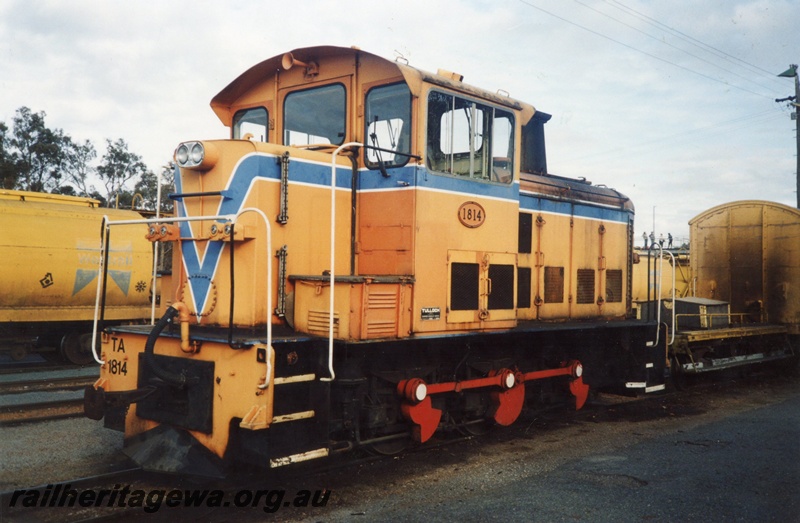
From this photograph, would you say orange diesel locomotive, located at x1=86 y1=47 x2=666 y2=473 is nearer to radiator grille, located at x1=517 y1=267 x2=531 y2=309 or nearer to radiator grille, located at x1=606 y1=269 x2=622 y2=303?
radiator grille, located at x1=517 y1=267 x2=531 y2=309

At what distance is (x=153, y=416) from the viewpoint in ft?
17.1

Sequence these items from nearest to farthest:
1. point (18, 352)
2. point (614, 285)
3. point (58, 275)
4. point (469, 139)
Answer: point (469, 139) < point (614, 285) < point (58, 275) < point (18, 352)

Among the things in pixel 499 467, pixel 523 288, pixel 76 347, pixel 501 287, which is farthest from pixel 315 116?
pixel 76 347

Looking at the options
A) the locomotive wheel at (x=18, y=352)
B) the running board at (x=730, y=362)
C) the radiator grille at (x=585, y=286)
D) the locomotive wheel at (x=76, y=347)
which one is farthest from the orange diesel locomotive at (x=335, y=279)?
the locomotive wheel at (x=18, y=352)

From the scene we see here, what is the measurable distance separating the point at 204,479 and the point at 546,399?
4.37 metres

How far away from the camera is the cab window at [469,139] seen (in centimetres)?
595

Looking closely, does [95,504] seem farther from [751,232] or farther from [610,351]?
[751,232]

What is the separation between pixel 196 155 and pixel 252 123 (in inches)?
53.9

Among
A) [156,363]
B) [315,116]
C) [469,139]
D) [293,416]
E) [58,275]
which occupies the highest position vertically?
[315,116]

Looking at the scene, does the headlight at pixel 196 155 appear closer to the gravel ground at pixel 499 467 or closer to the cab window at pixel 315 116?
the cab window at pixel 315 116

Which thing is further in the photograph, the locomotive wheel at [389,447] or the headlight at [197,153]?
the locomotive wheel at [389,447]

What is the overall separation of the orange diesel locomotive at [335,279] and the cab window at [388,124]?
0.01 m

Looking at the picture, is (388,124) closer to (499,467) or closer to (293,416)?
(293,416)

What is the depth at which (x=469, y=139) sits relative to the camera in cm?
629
